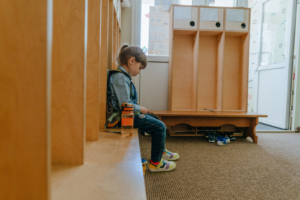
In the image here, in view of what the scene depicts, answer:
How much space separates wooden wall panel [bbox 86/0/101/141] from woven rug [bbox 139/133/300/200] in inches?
16.5

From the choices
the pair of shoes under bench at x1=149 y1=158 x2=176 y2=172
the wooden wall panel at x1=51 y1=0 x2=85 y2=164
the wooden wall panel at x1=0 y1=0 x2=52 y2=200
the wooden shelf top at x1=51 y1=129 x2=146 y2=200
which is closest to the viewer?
the wooden wall panel at x1=0 y1=0 x2=52 y2=200

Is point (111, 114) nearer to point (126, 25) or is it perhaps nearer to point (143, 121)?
point (143, 121)

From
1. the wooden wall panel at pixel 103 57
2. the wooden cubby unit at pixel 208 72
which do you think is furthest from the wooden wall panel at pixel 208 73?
the wooden wall panel at pixel 103 57

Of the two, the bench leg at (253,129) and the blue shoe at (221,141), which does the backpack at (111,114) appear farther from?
the bench leg at (253,129)

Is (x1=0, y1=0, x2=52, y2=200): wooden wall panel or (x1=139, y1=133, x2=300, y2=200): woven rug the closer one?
(x1=0, y1=0, x2=52, y2=200): wooden wall panel

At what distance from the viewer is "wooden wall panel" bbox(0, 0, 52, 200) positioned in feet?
0.89

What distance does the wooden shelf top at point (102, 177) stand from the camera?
44 cm

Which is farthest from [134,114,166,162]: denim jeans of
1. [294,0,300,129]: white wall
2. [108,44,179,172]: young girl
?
[294,0,300,129]: white wall

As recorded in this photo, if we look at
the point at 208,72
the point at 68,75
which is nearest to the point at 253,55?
the point at 208,72

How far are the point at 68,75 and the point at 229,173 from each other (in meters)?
1.03

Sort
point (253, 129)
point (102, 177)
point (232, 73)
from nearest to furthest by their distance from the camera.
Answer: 1. point (102, 177)
2. point (253, 129)
3. point (232, 73)

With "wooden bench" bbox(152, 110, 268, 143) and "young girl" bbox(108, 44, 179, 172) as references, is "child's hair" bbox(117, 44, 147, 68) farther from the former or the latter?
"wooden bench" bbox(152, 110, 268, 143)

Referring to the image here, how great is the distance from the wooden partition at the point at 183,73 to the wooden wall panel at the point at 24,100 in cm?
202

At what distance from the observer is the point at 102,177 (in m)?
0.52
